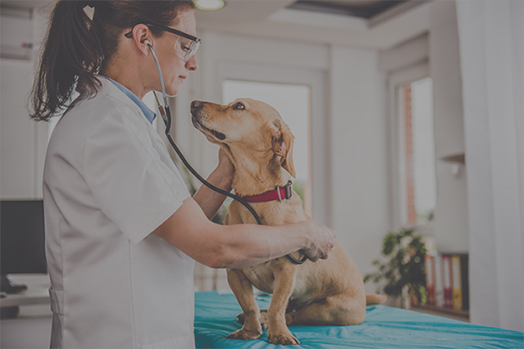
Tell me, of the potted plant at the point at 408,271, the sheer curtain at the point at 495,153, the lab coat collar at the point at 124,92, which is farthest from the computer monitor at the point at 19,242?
the sheer curtain at the point at 495,153

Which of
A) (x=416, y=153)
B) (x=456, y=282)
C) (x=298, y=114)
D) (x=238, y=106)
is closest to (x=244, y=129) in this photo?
(x=238, y=106)

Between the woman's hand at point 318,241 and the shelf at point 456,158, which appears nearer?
the woman's hand at point 318,241

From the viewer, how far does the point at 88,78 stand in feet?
3.22

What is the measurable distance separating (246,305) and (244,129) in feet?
1.46

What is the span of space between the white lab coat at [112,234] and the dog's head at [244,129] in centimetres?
24

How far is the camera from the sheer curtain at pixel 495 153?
1.85 meters

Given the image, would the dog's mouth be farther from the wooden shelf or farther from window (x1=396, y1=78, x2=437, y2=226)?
window (x1=396, y1=78, x2=437, y2=226)

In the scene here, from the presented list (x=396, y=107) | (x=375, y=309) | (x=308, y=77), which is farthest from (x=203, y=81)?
(x=375, y=309)

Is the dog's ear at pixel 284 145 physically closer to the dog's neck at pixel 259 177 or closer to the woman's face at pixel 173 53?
the dog's neck at pixel 259 177

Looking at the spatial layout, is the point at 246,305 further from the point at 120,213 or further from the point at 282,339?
the point at 120,213

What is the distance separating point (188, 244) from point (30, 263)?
205cm

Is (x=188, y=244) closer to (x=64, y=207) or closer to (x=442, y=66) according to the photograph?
(x=64, y=207)

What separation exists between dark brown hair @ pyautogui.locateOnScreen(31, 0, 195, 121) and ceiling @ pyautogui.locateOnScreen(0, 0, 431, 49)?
89.0 inches

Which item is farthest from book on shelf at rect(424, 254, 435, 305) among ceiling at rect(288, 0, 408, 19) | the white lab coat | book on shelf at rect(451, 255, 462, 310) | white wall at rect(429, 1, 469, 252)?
the white lab coat
